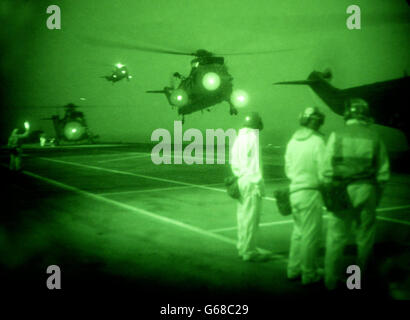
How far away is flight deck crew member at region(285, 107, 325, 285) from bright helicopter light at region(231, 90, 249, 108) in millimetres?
21382

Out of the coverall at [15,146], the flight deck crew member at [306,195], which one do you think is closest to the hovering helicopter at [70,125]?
the coverall at [15,146]

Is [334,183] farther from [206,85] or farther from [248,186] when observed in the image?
[206,85]

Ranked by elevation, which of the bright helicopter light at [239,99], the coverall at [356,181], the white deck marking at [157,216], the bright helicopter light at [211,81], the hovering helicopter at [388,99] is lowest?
the white deck marking at [157,216]

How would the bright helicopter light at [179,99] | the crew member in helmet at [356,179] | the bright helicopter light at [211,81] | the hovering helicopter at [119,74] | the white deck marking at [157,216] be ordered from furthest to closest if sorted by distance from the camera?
1. the hovering helicopter at [119,74]
2. the bright helicopter light at [179,99]
3. the bright helicopter light at [211,81]
4. the white deck marking at [157,216]
5. the crew member in helmet at [356,179]

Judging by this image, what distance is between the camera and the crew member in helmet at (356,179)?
4.53 meters

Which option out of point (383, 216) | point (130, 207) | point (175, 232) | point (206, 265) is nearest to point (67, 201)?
point (130, 207)

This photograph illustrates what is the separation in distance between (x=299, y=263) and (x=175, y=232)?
10.3 feet

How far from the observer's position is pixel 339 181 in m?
4.61

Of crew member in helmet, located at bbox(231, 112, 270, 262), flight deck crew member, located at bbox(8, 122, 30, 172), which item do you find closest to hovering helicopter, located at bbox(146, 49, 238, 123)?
flight deck crew member, located at bbox(8, 122, 30, 172)

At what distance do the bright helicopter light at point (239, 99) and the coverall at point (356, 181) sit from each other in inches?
860

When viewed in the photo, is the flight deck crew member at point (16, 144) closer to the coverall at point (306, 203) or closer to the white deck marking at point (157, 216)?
the white deck marking at point (157, 216)

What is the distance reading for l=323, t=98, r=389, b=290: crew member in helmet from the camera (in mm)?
4531

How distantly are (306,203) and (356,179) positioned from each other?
63 cm

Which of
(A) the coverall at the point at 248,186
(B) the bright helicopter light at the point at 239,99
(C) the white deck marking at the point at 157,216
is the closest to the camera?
(A) the coverall at the point at 248,186
